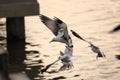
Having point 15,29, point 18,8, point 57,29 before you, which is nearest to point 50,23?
point 57,29

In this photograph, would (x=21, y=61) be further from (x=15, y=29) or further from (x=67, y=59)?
(x=67, y=59)

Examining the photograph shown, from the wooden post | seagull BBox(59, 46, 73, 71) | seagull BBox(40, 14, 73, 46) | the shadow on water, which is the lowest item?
the shadow on water

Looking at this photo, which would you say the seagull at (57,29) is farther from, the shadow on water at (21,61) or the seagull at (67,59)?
the shadow on water at (21,61)

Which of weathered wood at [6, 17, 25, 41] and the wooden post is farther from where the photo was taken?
weathered wood at [6, 17, 25, 41]

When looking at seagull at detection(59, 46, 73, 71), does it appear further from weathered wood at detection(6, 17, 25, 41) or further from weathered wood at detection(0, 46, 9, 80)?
weathered wood at detection(6, 17, 25, 41)

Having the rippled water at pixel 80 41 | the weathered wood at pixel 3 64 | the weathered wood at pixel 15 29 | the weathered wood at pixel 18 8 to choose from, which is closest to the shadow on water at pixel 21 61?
the rippled water at pixel 80 41

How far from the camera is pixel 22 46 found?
1277cm

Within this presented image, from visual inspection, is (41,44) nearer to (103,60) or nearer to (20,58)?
(20,58)

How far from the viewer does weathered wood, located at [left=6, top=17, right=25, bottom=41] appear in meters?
12.8

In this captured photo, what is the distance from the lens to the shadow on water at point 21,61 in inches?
404

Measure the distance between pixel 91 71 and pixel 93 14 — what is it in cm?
613

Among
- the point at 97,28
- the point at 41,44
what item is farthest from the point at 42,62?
the point at 97,28

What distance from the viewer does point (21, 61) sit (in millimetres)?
11297

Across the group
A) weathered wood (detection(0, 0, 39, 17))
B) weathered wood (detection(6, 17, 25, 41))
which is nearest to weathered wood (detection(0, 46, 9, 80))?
weathered wood (detection(0, 0, 39, 17))
